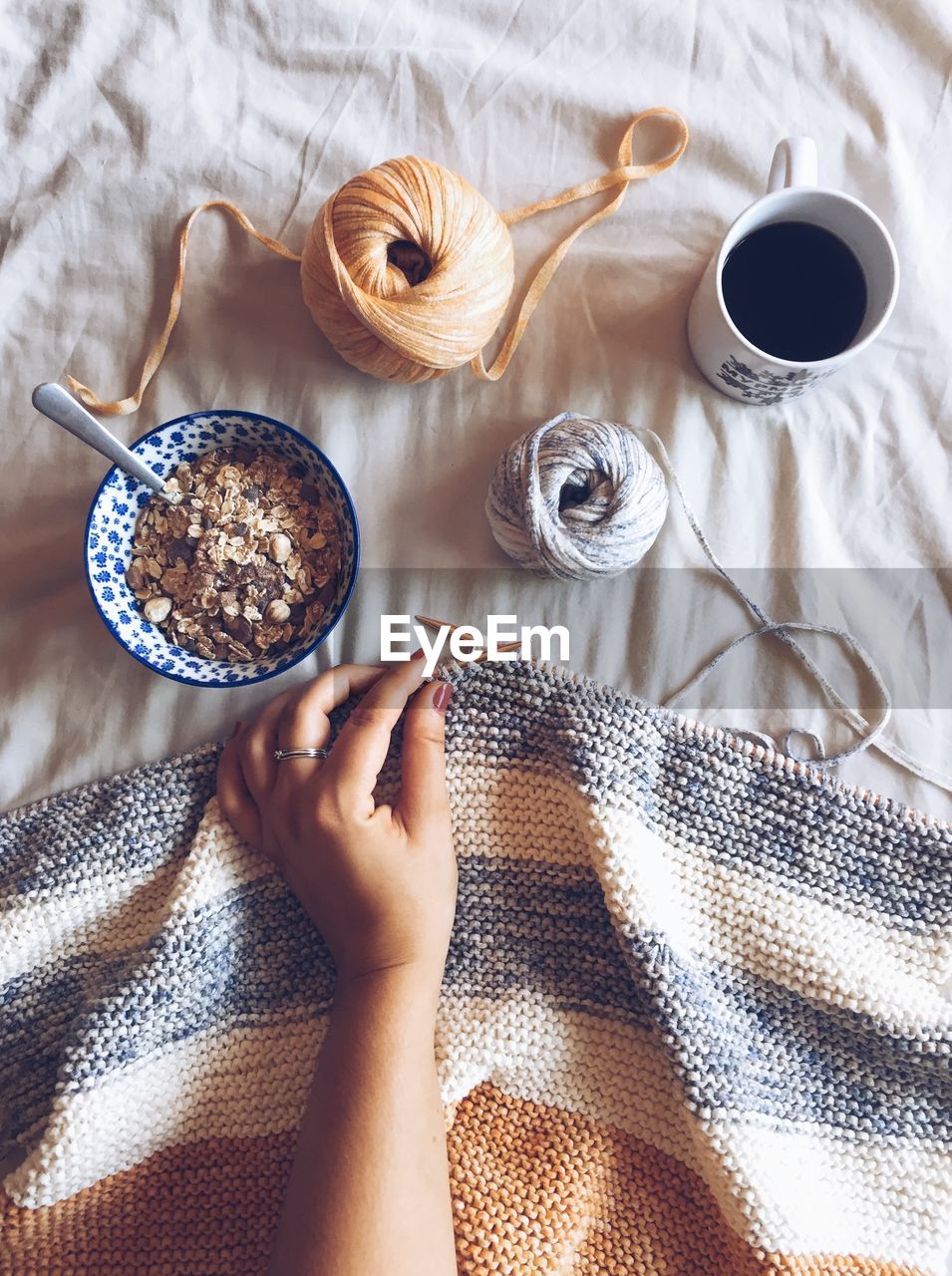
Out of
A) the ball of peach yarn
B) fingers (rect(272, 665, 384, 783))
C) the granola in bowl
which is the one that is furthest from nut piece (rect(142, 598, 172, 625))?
the ball of peach yarn

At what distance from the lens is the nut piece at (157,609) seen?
65 centimetres

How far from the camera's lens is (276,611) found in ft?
2.12

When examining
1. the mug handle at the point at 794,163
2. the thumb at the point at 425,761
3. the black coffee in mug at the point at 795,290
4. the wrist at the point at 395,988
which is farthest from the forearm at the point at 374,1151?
the mug handle at the point at 794,163

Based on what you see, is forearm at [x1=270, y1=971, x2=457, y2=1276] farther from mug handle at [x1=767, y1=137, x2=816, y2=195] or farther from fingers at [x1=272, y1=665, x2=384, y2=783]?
mug handle at [x1=767, y1=137, x2=816, y2=195]

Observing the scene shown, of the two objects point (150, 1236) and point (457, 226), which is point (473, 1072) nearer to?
point (150, 1236)

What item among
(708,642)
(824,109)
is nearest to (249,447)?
(708,642)

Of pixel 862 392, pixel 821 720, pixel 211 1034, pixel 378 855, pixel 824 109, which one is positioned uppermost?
pixel 824 109

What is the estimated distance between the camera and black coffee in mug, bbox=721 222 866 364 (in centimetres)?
64

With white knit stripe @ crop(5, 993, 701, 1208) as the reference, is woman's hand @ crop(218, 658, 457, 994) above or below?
above

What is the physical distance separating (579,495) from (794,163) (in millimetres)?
280

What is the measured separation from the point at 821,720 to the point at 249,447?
470mm

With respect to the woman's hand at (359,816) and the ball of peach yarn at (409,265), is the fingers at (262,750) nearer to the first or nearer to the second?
the woman's hand at (359,816)

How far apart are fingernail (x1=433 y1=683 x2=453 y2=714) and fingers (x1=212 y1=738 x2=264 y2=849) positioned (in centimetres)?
15

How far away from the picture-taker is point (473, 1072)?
64cm
